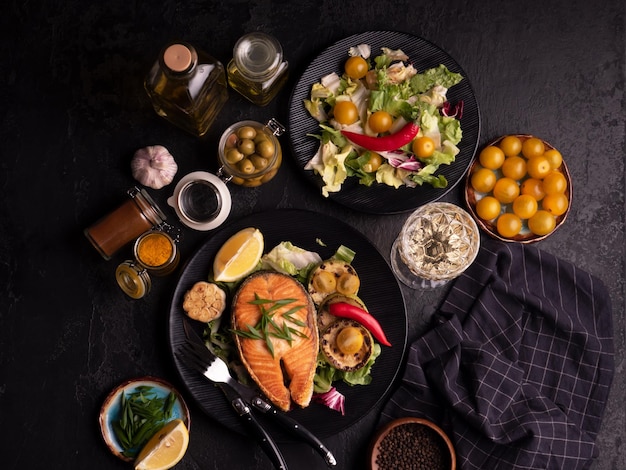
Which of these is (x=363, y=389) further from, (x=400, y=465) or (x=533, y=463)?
(x=533, y=463)

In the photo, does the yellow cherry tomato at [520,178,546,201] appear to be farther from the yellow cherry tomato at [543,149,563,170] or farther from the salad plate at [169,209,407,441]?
the salad plate at [169,209,407,441]

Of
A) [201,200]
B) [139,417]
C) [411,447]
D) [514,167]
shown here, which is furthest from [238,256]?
[514,167]

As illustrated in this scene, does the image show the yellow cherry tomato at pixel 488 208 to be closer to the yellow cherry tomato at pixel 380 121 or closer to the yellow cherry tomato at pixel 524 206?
the yellow cherry tomato at pixel 524 206

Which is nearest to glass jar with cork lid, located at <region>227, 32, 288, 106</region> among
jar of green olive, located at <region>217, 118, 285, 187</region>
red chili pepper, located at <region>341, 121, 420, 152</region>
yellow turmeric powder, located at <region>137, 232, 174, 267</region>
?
jar of green olive, located at <region>217, 118, 285, 187</region>

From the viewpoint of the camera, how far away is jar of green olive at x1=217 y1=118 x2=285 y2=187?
10.6 feet

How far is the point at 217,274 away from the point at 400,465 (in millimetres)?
1294

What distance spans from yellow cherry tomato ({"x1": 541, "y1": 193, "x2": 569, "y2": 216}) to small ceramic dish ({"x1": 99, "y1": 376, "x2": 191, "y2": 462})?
2.09 meters

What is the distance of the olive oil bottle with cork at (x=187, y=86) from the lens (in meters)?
2.99

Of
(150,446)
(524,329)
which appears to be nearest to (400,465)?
(524,329)

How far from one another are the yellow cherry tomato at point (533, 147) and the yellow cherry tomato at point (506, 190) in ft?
0.56

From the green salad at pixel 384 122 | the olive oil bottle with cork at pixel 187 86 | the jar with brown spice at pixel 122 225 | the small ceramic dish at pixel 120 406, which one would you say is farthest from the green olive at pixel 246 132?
the small ceramic dish at pixel 120 406

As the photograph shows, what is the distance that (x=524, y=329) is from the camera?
3.56 meters

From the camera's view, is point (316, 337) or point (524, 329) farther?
point (524, 329)

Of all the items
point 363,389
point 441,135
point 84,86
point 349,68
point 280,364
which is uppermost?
point 84,86
